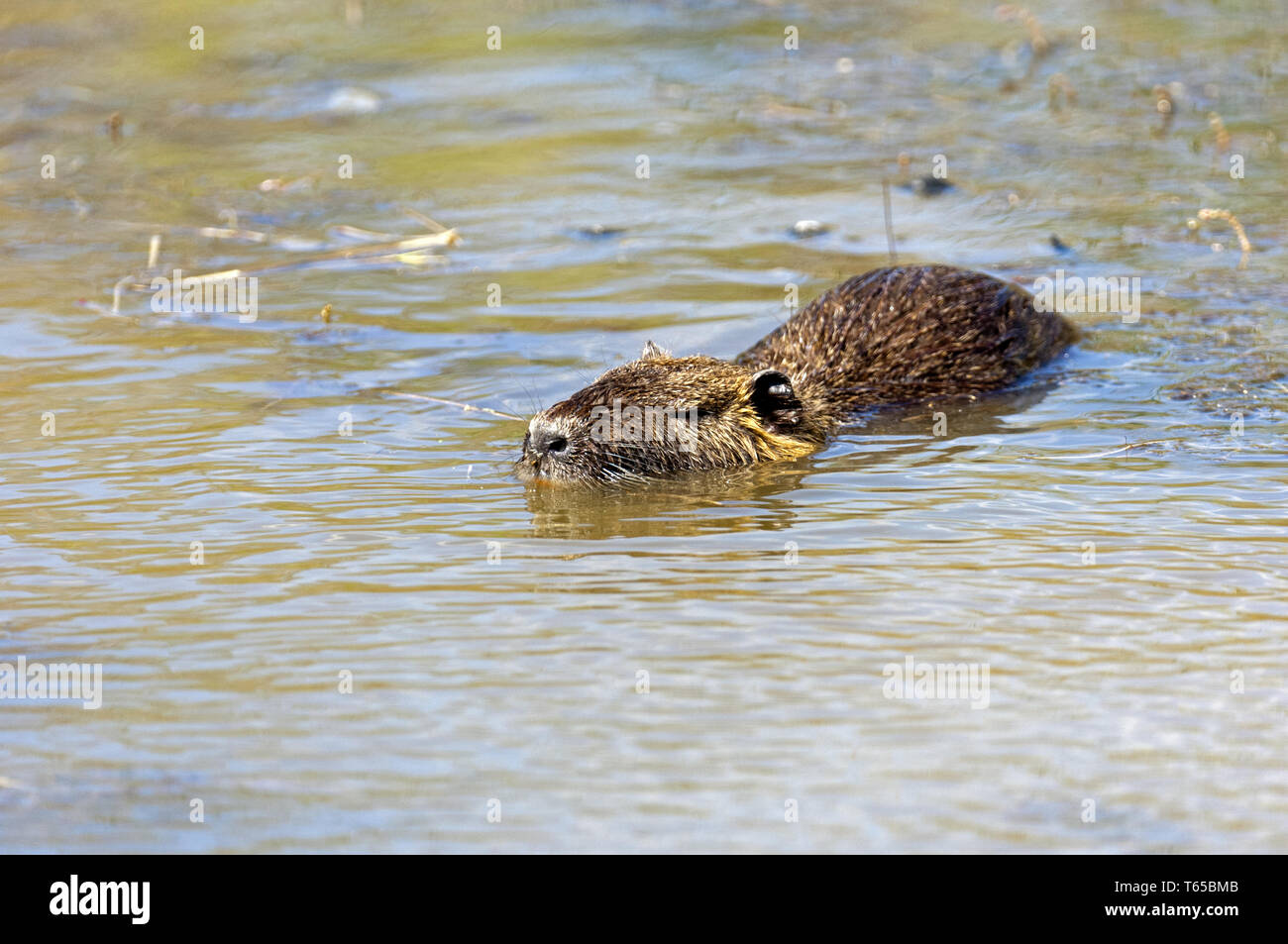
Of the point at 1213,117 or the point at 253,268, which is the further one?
the point at 1213,117

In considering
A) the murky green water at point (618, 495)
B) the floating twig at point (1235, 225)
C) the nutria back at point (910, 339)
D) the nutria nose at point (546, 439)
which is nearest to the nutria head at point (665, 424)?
the nutria nose at point (546, 439)

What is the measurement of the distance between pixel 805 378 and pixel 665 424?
1.02 meters

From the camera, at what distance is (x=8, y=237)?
9656 millimetres

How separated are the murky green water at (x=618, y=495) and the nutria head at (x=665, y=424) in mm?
137

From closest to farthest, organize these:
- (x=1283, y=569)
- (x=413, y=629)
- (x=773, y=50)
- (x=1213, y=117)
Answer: (x=413, y=629) → (x=1283, y=569) → (x=1213, y=117) → (x=773, y=50)

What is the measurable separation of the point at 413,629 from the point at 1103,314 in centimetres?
489

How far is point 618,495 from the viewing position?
20.6 ft

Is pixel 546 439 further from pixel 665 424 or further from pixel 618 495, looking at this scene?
pixel 665 424

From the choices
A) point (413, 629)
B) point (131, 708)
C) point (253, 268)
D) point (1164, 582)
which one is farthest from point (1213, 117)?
point (131, 708)

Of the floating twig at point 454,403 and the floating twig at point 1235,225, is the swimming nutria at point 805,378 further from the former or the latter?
the floating twig at point 1235,225

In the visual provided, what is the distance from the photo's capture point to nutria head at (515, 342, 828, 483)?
20.6 feet

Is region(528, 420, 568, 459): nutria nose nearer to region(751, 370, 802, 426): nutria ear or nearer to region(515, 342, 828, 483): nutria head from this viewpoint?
region(515, 342, 828, 483): nutria head
